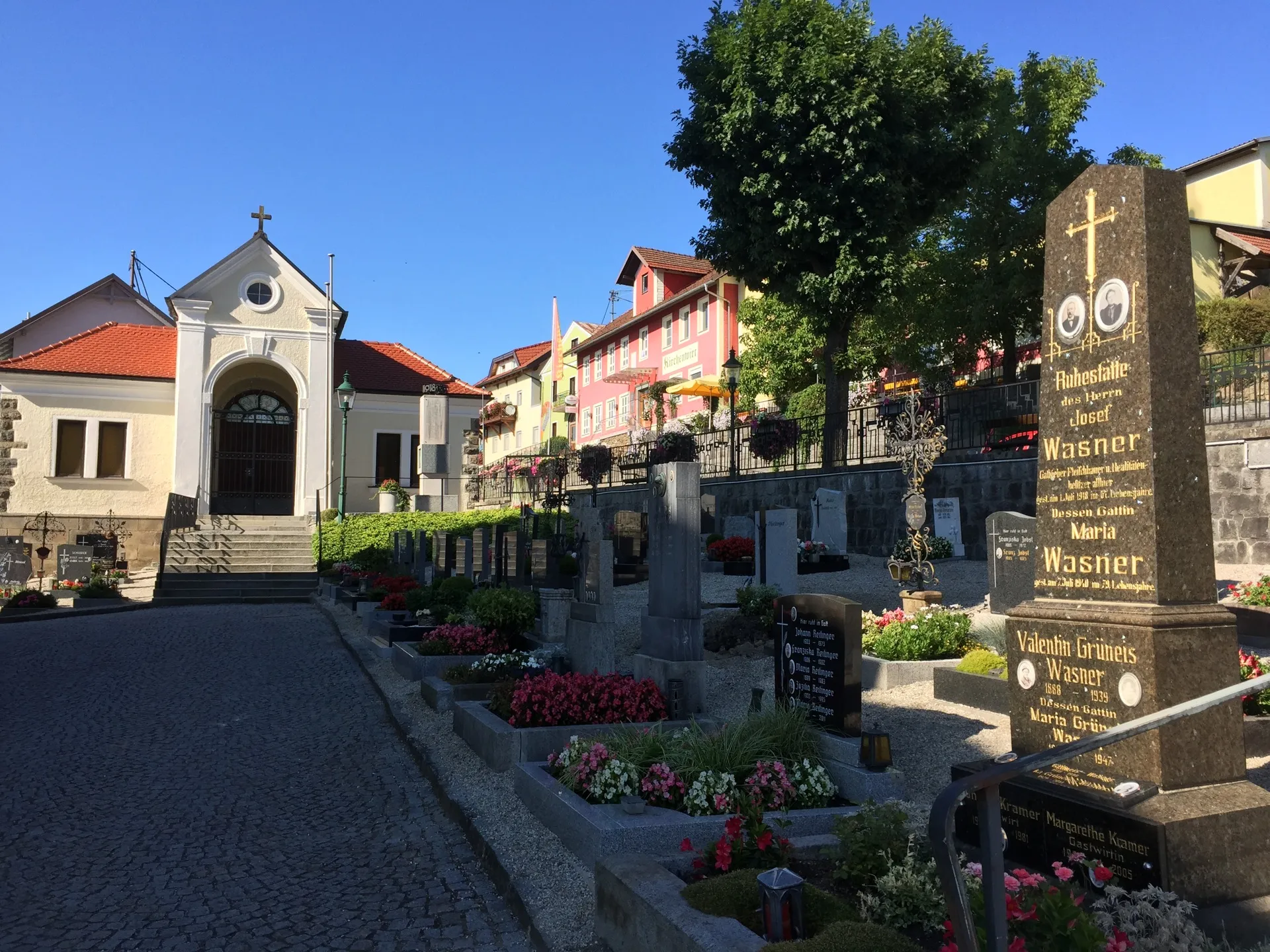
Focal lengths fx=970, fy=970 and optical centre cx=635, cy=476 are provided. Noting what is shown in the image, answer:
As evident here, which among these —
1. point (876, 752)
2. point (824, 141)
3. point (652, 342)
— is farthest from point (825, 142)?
point (652, 342)

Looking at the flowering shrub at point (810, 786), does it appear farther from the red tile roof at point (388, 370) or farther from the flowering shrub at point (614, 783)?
the red tile roof at point (388, 370)

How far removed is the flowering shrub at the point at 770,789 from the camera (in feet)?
18.3

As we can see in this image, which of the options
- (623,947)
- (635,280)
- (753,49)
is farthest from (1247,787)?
(635,280)

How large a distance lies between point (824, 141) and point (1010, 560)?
38.1 feet

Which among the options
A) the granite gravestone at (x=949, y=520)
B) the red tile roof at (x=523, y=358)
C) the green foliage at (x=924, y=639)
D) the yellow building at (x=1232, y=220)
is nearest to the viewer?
the green foliage at (x=924, y=639)

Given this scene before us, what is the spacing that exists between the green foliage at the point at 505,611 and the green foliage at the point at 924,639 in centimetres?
413

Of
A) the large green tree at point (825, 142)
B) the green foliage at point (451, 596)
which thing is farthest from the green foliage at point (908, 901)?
the large green tree at point (825, 142)

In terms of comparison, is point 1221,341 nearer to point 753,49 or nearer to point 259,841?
point 753,49

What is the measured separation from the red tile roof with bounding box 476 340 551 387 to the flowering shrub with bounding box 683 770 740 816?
54.3m

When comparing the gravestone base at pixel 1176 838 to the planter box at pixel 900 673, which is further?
the planter box at pixel 900 673

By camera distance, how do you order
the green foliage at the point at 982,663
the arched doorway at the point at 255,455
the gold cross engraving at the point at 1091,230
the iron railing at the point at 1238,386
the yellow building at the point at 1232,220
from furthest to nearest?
1. the arched doorway at the point at 255,455
2. the yellow building at the point at 1232,220
3. the iron railing at the point at 1238,386
4. the green foliage at the point at 982,663
5. the gold cross engraving at the point at 1091,230

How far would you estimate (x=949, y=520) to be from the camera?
18.2 m

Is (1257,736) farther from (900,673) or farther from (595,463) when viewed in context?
(595,463)

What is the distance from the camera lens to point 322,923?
4699 millimetres
